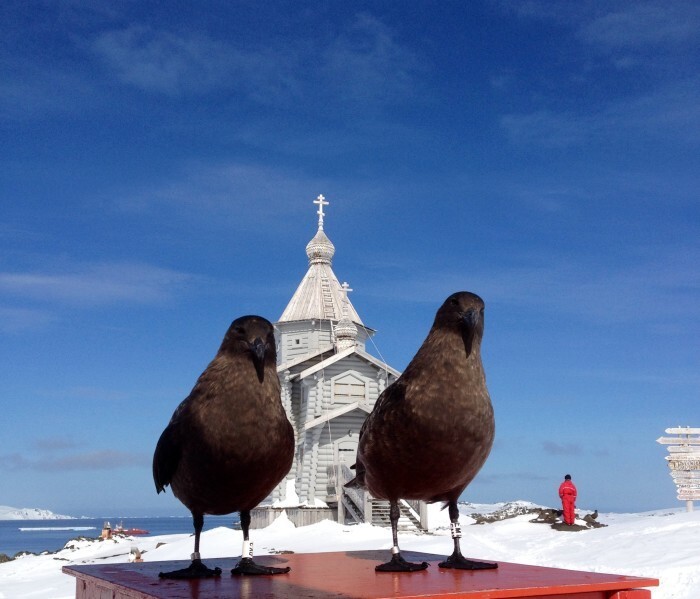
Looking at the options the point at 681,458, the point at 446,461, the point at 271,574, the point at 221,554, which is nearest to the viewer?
the point at 446,461

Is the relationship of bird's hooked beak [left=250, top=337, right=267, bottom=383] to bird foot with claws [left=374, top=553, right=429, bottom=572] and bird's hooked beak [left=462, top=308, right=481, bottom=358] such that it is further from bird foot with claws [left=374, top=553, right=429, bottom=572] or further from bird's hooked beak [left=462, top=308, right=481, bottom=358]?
bird foot with claws [left=374, top=553, right=429, bottom=572]

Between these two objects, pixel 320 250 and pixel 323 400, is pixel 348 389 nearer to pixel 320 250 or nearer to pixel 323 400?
pixel 323 400

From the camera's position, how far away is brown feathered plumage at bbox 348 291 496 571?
4418mm

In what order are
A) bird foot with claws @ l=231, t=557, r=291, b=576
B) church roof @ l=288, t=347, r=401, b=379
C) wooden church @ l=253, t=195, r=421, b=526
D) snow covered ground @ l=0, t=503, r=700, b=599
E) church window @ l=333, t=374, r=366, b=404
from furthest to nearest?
church window @ l=333, t=374, r=366, b=404, church roof @ l=288, t=347, r=401, b=379, wooden church @ l=253, t=195, r=421, b=526, snow covered ground @ l=0, t=503, r=700, b=599, bird foot with claws @ l=231, t=557, r=291, b=576

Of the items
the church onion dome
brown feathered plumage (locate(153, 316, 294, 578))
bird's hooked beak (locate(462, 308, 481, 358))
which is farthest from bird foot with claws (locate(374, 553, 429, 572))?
the church onion dome

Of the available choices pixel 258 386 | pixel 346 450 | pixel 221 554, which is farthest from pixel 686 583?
pixel 346 450

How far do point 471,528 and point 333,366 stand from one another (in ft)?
31.3

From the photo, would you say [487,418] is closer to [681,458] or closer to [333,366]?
[681,458]

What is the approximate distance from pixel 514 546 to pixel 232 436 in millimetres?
13627

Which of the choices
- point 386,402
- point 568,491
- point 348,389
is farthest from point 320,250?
point 386,402

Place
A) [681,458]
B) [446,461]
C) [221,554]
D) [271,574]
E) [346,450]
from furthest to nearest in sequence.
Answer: [346,450]
[681,458]
[221,554]
[271,574]
[446,461]

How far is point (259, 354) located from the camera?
4.48 metres

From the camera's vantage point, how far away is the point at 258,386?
14.9 ft

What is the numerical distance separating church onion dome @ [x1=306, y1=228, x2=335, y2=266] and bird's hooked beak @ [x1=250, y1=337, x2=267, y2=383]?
1076 inches
